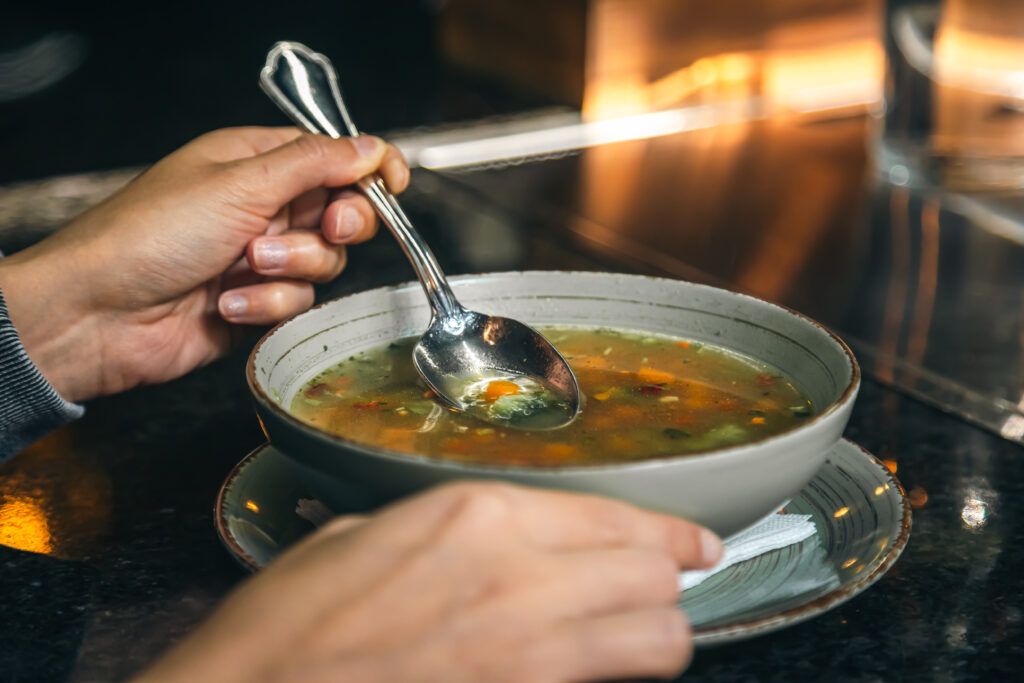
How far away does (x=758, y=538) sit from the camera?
0.86 m

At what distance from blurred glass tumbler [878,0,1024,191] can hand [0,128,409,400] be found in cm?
142

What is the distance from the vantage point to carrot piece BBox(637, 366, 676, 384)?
1056mm

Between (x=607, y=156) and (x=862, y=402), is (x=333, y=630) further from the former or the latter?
(x=607, y=156)

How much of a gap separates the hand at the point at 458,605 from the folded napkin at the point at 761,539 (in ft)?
0.45

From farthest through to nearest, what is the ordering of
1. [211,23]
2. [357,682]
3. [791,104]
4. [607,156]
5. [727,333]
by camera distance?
[211,23] → [791,104] → [607,156] → [727,333] → [357,682]

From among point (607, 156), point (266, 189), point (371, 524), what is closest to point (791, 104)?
point (607, 156)

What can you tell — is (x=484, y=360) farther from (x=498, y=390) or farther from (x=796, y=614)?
(x=796, y=614)

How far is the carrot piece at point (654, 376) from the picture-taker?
106 centimetres

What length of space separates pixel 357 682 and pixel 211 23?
412 centimetres

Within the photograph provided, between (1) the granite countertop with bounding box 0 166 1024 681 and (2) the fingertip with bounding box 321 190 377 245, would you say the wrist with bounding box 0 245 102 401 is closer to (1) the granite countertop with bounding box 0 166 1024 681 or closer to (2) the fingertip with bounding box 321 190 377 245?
(1) the granite countertop with bounding box 0 166 1024 681

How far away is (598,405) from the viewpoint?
998 mm

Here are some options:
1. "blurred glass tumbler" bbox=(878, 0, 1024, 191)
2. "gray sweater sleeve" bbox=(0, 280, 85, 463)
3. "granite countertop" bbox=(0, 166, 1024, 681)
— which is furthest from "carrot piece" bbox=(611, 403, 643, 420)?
"blurred glass tumbler" bbox=(878, 0, 1024, 191)

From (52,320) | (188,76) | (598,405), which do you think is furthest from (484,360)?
(188,76)

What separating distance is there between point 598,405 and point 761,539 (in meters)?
0.21
